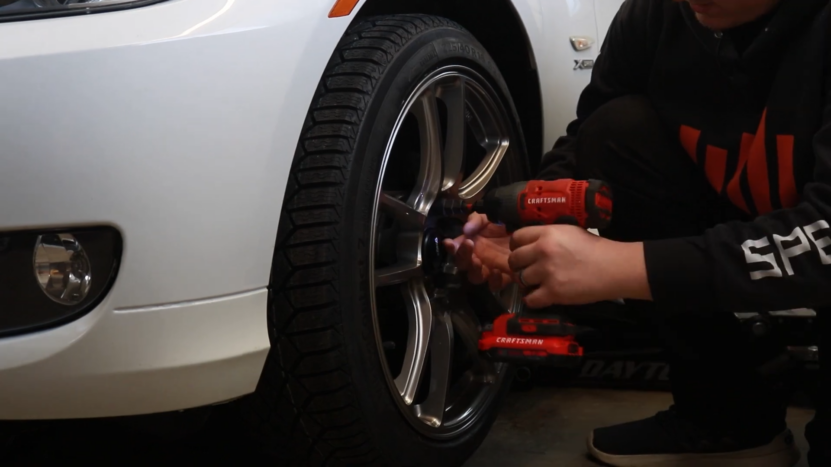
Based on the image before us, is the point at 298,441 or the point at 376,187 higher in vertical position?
the point at 376,187

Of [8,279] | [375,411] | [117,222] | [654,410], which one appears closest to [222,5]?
[117,222]

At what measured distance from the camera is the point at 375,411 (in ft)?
3.32

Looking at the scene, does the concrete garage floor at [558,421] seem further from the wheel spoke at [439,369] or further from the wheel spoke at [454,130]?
the wheel spoke at [454,130]

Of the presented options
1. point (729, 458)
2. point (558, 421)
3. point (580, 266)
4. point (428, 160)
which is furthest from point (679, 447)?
point (428, 160)

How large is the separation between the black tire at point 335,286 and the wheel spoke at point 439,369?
158 mm

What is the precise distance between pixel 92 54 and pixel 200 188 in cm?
17

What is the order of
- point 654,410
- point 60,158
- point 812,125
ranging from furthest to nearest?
point 654,410
point 812,125
point 60,158

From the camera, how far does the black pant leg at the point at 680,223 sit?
1.28 m

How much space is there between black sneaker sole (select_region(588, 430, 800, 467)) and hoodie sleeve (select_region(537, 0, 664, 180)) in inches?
19.3

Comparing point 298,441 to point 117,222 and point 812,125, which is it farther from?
point 812,125

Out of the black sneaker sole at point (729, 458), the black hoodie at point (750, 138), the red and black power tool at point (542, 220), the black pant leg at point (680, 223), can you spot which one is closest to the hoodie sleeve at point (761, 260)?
the black hoodie at point (750, 138)

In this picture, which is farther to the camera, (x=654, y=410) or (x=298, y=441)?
(x=654, y=410)

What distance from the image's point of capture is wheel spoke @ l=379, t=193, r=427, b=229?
1154mm

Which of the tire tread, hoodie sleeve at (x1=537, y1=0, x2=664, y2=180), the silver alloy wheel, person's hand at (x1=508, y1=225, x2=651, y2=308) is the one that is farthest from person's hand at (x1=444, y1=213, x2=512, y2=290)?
the tire tread
